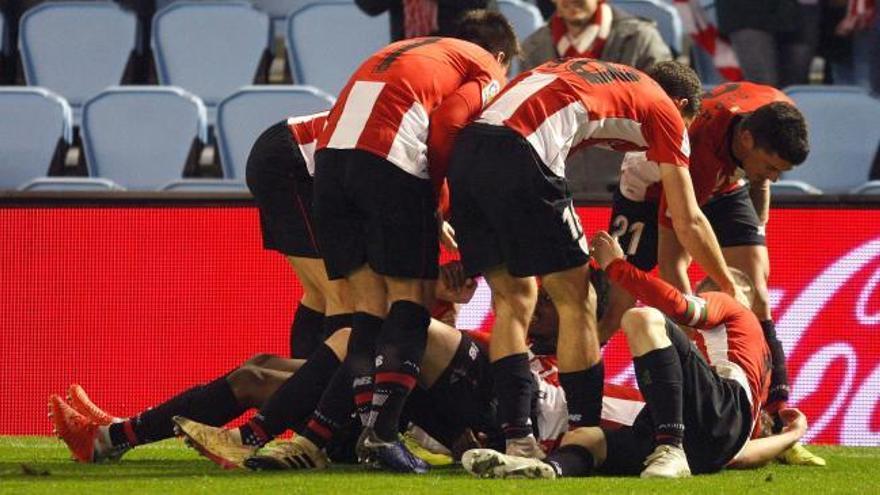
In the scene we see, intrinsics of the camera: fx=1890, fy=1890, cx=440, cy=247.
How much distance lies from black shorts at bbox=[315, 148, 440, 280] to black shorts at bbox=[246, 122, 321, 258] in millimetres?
673

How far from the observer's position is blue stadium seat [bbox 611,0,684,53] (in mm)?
10945

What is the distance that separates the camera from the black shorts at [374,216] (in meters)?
6.64

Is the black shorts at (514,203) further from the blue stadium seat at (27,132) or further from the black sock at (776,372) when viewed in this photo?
the blue stadium seat at (27,132)

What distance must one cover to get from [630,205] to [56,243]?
268cm

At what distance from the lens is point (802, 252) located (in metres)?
8.66

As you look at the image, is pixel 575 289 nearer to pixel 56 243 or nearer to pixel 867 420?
pixel 867 420

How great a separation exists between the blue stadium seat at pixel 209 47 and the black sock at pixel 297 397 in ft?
15.2

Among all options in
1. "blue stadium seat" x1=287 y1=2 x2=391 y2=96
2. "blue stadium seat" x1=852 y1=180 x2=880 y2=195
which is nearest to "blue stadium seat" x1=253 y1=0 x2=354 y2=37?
"blue stadium seat" x1=287 y1=2 x2=391 y2=96

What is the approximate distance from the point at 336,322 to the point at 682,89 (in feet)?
5.36

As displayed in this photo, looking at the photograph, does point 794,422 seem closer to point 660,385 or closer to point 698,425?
point 698,425

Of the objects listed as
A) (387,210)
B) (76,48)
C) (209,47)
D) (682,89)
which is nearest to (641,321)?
(387,210)

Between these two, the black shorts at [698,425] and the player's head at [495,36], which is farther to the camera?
the player's head at [495,36]

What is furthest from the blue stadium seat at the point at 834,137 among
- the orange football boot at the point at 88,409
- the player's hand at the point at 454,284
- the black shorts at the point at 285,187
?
the orange football boot at the point at 88,409

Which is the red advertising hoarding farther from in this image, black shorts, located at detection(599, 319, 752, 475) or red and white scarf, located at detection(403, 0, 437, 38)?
black shorts, located at detection(599, 319, 752, 475)
